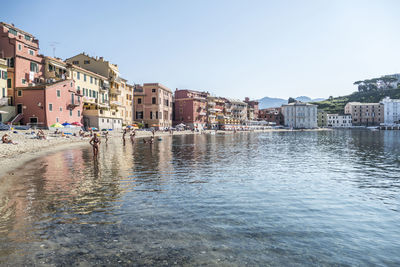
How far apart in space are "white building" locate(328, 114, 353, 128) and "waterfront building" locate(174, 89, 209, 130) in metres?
109

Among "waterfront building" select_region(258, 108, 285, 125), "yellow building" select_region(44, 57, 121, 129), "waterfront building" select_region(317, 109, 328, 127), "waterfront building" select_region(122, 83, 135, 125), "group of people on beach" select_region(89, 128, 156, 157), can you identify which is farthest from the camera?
"waterfront building" select_region(317, 109, 328, 127)

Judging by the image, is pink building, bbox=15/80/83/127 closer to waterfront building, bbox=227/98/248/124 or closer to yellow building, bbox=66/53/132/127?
yellow building, bbox=66/53/132/127

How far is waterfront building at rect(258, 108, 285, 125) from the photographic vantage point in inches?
6840

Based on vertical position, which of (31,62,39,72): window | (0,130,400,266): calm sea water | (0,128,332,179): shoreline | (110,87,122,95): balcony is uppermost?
(31,62,39,72): window

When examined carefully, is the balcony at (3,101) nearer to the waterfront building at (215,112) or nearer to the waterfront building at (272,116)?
the waterfront building at (215,112)

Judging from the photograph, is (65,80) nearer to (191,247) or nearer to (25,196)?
(25,196)

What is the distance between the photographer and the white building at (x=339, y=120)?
182625 millimetres

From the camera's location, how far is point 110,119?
66.2m

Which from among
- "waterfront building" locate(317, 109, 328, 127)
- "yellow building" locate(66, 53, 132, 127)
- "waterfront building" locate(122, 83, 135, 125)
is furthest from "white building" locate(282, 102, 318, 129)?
"yellow building" locate(66, 53, 132, 127)

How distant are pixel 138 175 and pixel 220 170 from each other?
6100mm

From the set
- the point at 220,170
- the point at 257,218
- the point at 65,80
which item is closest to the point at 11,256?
the point at 257,218

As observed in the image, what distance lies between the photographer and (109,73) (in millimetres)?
71375

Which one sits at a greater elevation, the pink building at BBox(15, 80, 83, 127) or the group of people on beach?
the pink building at BBox(15, 80, 83, 127)

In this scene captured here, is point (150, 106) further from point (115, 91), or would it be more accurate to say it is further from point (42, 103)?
point (42, 103)
